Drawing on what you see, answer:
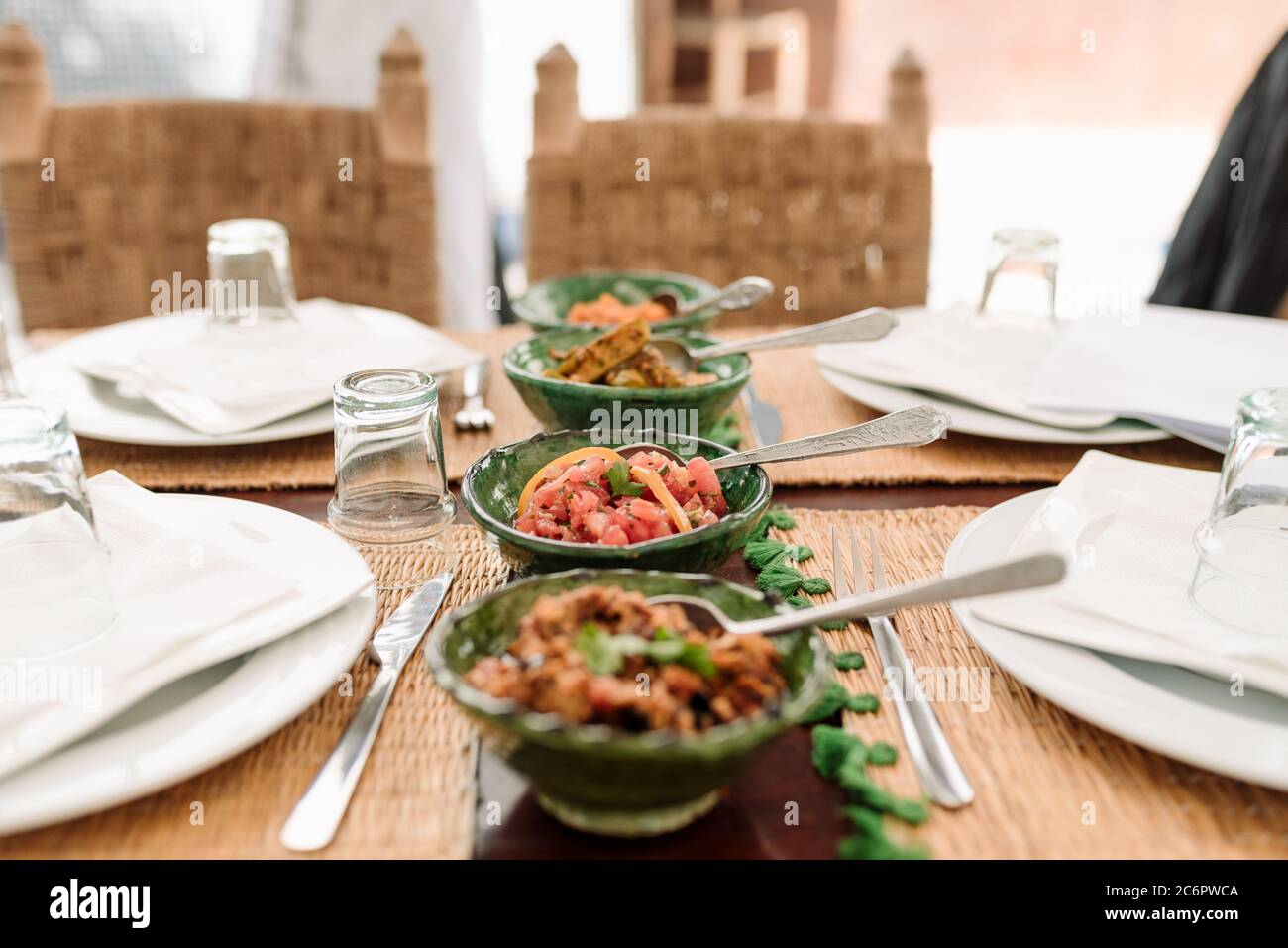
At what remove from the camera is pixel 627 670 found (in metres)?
0.62

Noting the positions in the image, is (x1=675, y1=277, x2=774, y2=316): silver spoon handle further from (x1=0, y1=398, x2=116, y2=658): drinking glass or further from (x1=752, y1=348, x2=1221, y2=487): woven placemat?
(x1=0, y1=398, x2=116, y2=658): drinking glass

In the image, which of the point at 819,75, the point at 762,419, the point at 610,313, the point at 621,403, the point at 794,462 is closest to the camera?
the point at 621,403

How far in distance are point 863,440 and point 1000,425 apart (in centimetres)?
32

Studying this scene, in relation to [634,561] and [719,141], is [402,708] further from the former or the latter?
[719,141]

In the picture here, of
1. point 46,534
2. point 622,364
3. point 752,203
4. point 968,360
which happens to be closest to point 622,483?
point 622,364

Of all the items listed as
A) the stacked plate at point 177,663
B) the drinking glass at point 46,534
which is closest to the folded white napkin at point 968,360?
the stacked plate at point 177,663

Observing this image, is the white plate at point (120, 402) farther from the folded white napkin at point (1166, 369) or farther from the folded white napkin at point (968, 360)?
the folded white napkin at point (1166, 369)

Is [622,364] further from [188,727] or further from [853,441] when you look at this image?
[188,727]

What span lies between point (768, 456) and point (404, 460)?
32cm

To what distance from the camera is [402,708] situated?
2.45 ft

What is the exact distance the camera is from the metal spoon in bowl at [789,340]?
1.25m

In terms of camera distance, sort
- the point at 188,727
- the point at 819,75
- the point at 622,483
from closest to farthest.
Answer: the point at 188,727 < the point at 622,483 < the point at 819,75

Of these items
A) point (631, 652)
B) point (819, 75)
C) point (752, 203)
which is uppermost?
point (819, 75)
